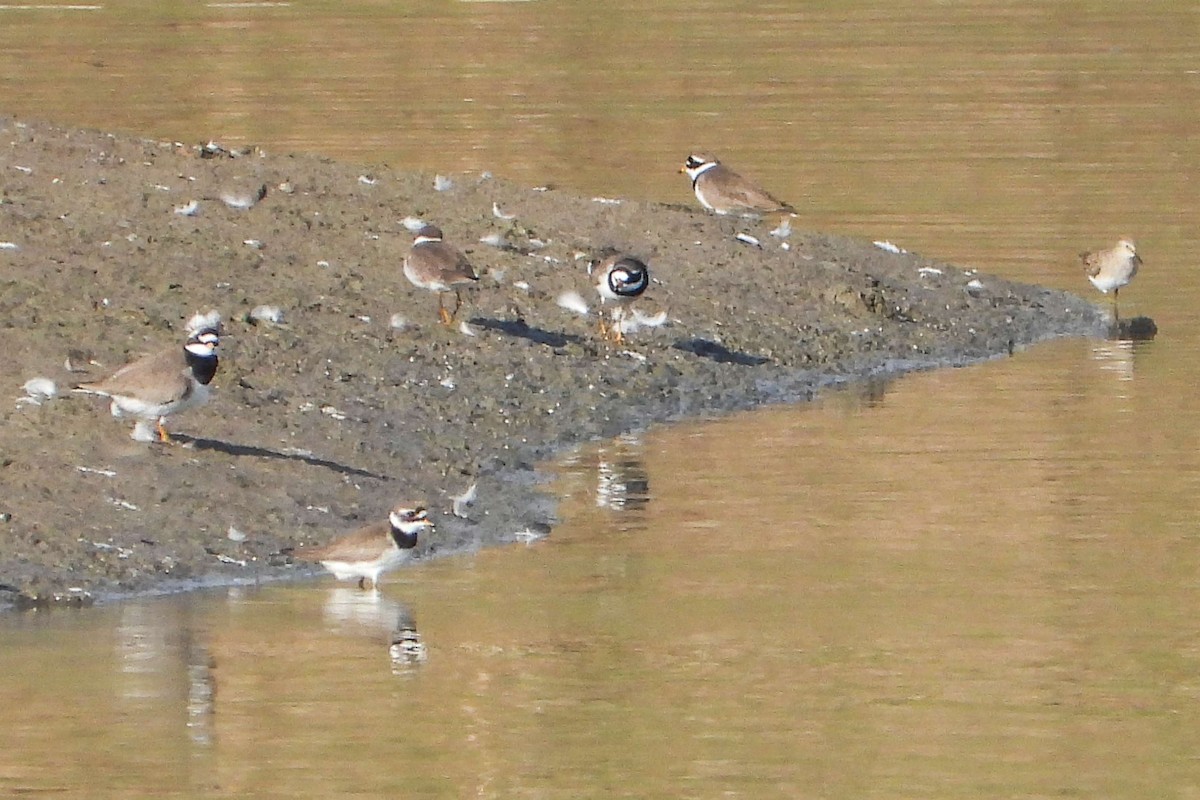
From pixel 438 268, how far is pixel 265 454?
3.48 meters

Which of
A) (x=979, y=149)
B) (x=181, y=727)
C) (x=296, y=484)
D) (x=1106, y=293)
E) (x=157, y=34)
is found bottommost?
(x=181, y=727)

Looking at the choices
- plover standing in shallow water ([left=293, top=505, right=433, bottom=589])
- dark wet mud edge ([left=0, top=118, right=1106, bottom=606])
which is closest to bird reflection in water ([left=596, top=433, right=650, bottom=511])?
dark wet mud edge ([left=0, top=118, right=1106, bottom=606])

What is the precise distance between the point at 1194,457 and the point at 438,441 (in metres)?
4.43

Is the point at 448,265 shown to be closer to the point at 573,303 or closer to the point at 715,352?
the point at 573,303

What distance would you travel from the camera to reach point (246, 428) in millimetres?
14797

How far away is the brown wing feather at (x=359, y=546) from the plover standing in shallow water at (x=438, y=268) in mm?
5058

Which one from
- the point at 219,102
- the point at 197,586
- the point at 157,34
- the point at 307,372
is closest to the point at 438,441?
the point at 307,372

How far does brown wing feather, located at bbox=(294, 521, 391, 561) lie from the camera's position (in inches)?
487

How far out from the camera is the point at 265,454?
47.1 ft

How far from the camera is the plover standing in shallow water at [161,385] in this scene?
1368 centimetres

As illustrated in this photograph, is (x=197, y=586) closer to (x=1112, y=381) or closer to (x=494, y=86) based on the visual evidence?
(x=1112, y=381)

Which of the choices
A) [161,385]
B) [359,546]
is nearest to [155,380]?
[161,385]

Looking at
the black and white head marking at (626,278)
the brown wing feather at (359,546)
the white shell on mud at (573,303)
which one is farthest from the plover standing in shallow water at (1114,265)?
the brown wing feather at (359,546)

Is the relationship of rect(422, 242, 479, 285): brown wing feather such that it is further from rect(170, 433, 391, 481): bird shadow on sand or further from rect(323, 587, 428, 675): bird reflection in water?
rect(323, 587, 428, 675): bird reflection in water
